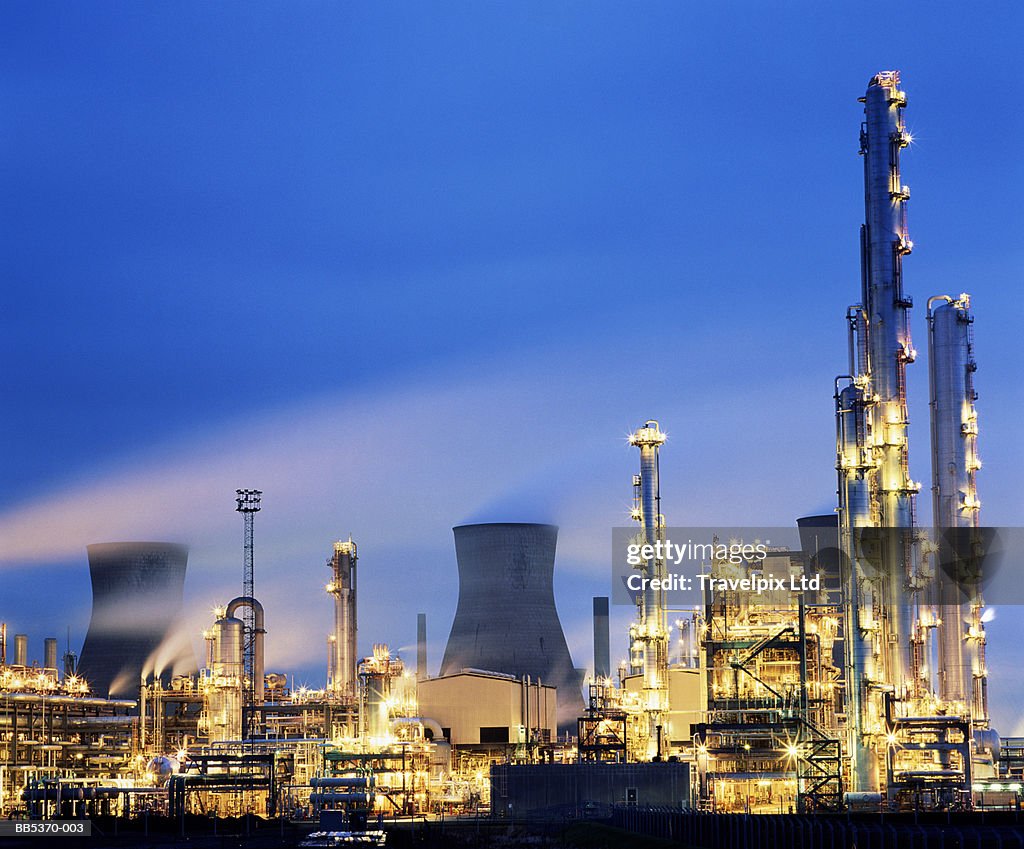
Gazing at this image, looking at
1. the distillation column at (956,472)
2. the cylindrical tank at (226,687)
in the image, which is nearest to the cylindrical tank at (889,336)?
the distillation column at (956,472)

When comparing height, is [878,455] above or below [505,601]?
above

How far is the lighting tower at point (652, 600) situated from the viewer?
187 ft

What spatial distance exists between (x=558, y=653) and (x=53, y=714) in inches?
1059

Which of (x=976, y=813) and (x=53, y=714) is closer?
(x=976, y=813)

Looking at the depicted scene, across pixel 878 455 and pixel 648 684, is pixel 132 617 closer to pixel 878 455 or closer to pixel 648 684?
pixel 648 684

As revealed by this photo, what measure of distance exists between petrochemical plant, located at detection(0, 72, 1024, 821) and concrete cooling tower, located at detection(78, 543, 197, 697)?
5.3 inches

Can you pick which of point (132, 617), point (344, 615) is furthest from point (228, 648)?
point (132, 617)

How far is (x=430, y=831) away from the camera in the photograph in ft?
139

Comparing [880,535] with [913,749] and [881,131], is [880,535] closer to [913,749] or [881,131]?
[913,749]

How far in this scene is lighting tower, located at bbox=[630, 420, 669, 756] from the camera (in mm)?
56969

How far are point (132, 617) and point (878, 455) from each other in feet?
149

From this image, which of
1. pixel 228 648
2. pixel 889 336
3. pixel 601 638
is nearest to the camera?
pixel 889 336

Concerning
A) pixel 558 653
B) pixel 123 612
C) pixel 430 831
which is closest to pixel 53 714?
pixel 123 612

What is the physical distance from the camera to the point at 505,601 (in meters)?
80.6
